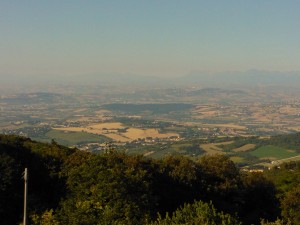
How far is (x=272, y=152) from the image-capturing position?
84.9 m

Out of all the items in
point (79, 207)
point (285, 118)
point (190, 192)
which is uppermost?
point (79, 207)

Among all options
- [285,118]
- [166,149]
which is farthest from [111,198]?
[285,118]

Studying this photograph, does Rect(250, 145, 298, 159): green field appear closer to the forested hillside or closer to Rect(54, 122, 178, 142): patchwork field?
Rect(54, 122, 178, 142): patchwork field

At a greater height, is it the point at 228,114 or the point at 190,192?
the point at 190,192

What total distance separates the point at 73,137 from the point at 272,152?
51.5 meters

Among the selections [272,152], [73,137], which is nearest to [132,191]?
[272,152]

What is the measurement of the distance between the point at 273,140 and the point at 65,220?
267ft

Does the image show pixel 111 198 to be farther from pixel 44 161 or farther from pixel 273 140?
pixel 273 140

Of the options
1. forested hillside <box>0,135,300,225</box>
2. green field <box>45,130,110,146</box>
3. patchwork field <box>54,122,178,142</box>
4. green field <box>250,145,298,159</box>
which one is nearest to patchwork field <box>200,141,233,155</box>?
green field <box>250,145,298,159</box>

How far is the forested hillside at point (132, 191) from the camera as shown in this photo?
1822 cm

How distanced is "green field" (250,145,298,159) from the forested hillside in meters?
47.6

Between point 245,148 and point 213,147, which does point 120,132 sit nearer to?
point 213,147

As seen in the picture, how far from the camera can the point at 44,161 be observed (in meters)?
25.7

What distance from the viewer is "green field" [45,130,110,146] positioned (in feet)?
337
